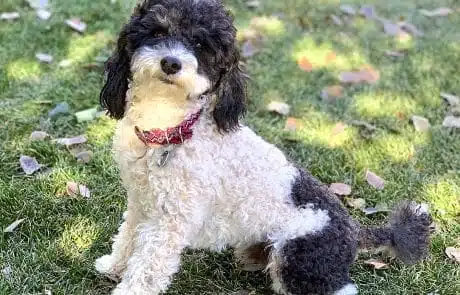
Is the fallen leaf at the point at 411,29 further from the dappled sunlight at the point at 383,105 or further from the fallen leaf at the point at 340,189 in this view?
the fallen leaf at the point at 340,189

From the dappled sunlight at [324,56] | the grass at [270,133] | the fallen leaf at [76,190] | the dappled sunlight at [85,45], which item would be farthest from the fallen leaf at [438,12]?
the fallen leaf at [76,190]

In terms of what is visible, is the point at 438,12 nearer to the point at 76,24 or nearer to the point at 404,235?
the point at 76,24

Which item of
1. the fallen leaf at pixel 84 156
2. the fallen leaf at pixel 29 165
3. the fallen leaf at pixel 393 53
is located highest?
the fallen leaf at pixel 29 165

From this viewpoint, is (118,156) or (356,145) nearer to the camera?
(118,156)

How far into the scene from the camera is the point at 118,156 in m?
3.22

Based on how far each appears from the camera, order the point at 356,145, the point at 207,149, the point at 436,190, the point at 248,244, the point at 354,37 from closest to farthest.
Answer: the point at 207,149 < the point at 248,244 < the point at 436,190 < the point at 356,145 < the point at 354,37

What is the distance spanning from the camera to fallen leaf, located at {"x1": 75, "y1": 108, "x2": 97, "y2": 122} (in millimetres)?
4688

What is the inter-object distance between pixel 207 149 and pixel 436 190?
189cm

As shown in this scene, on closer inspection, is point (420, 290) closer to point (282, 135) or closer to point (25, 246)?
point (282, 135)

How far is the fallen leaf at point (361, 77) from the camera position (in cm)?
563

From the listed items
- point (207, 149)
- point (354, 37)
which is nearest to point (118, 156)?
point (207, 149)

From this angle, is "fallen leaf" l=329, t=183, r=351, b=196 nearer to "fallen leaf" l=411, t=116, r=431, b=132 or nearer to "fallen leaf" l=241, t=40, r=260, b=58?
"fallen leaf" l=411, t=116, r=431, b=132

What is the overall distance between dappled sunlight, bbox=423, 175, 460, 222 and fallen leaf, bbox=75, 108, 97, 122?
2.29m

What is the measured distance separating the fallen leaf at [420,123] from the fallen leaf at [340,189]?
1014mm
